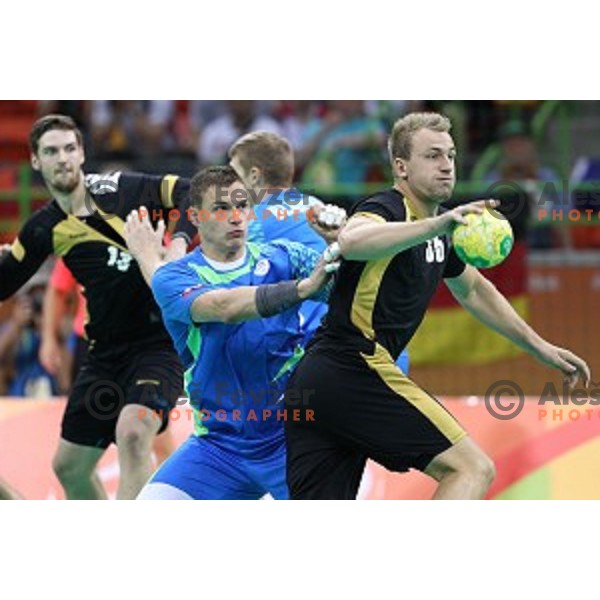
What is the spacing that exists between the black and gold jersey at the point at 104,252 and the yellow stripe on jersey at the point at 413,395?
9.13ft

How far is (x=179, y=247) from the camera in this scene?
31.6 ft

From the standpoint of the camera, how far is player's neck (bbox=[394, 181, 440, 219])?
8320 mm

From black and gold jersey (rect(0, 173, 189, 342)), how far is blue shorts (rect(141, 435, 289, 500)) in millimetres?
2234

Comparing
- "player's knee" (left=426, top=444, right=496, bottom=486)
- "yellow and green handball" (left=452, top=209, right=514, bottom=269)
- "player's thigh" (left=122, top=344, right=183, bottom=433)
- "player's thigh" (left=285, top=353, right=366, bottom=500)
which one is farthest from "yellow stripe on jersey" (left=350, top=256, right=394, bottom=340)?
"player's thigh" (left=122, top=344, right=183, bottom=433)

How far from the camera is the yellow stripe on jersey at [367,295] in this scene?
8156 millimetres

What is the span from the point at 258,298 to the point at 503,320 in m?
1.57

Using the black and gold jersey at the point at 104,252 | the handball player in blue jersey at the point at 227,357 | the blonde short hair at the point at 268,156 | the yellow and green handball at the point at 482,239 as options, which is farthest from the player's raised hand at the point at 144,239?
the yellow and green handball at the point at 482,239

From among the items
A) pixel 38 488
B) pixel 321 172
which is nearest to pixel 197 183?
pixel 38 488

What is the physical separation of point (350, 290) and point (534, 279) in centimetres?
779

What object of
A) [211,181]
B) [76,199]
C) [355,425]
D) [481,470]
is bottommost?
[481,470]

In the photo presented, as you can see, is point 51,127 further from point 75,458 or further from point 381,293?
point 381,293

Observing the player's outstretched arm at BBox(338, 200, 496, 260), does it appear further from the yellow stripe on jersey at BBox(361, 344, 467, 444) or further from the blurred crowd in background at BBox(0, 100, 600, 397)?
the blurred crowd in background at BBox(0, 100, 600, 397)

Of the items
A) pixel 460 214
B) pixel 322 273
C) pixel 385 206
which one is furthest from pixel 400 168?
pixel 460 214

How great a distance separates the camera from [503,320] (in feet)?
29.7
